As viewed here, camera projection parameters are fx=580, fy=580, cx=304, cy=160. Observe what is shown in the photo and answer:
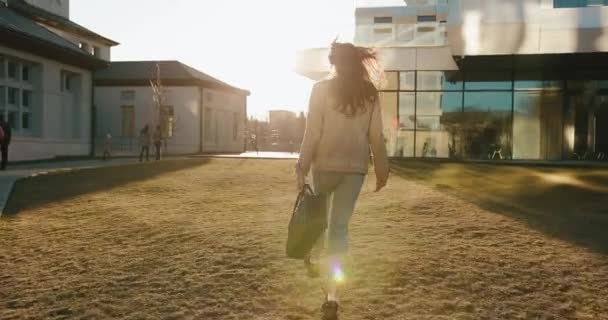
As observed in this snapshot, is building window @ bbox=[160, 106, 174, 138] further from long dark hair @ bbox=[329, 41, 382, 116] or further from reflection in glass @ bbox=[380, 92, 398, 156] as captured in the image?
long dark hair @ bbox=[329, 41, 382, 116]

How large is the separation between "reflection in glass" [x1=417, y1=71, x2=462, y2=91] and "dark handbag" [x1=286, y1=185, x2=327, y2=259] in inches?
909

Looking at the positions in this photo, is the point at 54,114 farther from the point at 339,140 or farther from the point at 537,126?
the point at 339,140

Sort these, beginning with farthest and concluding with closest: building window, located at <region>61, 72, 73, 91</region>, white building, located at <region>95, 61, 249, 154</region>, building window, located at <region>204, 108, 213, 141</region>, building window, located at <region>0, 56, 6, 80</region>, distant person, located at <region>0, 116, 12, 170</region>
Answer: building window, located at <region>204, 108, 213, 141</region>, white building, located at <region>95, 61, 249, 154</region>, building window, located at <region>61, 72, 73, 91</region>, building window, located at <region>0, 56, 6, 80</region>, distant person, located at <region>0, 116, 12, 170</region>

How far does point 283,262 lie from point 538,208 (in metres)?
5.52

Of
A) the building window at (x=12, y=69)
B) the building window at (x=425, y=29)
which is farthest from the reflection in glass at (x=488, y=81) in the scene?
the building window at (x=12, y=69)

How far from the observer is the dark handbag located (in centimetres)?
382

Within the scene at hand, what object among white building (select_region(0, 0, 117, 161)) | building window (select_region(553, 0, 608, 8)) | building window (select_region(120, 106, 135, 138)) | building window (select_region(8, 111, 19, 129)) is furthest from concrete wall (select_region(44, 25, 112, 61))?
building window (select_region(553, 0, 608, 8))

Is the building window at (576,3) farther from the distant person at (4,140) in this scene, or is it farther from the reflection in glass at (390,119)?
the distant person at (4,140)

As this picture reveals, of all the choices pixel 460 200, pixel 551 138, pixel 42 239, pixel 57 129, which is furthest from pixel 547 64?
pixel 42 239

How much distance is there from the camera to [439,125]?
26.1 metres

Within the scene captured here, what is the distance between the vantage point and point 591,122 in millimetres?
24891

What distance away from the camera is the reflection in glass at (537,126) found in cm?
2508

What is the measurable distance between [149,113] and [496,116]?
76.0ft

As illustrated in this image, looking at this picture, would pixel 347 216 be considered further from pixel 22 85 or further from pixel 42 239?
pixel 22 85
